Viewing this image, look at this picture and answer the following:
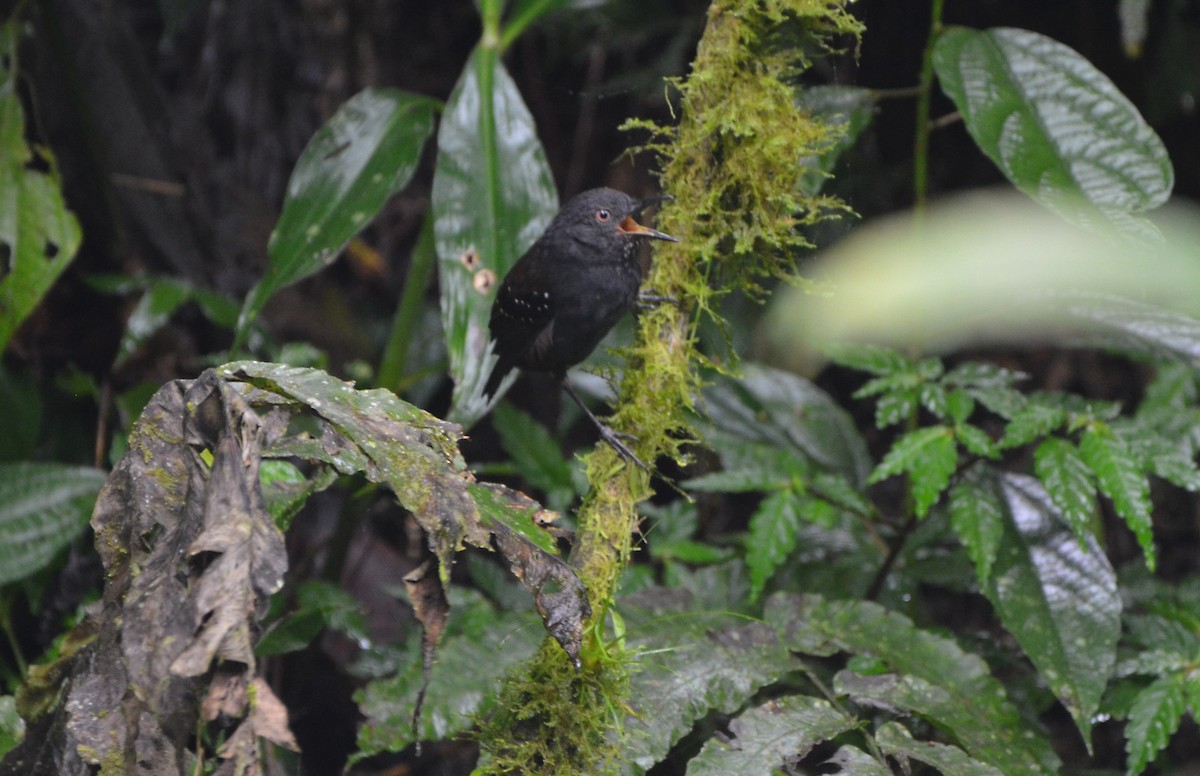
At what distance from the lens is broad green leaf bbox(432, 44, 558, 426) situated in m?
2.23

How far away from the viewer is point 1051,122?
207cm

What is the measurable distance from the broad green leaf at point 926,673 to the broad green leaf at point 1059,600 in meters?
0.11

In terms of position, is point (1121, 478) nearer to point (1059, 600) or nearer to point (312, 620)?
point (1059, 600)

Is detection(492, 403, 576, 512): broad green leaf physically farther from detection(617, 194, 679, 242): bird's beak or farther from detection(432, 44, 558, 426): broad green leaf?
detection(617, 194, 679, 242): bird's beak

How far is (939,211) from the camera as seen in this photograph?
2.44 metres

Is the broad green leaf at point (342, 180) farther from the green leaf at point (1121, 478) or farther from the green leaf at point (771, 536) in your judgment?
the green leaf at point (1121, 478)

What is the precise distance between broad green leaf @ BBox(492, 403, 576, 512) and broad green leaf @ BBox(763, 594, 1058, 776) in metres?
0.77

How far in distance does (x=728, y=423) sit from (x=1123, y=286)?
3.22 feet

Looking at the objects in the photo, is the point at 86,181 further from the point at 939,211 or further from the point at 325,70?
the point at 939,211

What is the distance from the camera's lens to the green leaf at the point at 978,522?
6.16 feet

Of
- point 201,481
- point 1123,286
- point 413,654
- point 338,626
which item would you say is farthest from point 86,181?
point 1123,286

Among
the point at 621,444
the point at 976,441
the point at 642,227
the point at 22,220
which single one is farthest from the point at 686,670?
the point at 22,220

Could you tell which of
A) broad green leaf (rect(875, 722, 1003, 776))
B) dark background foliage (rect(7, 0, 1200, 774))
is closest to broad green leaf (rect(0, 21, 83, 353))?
dark background foliage (rect(7, 0, 1200, 774))

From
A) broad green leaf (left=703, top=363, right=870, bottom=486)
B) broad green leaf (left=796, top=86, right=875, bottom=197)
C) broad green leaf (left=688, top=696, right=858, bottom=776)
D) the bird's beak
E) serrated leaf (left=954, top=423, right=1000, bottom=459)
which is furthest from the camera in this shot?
broad green leaf (left=703, top=363, right=870, bottom=486)
